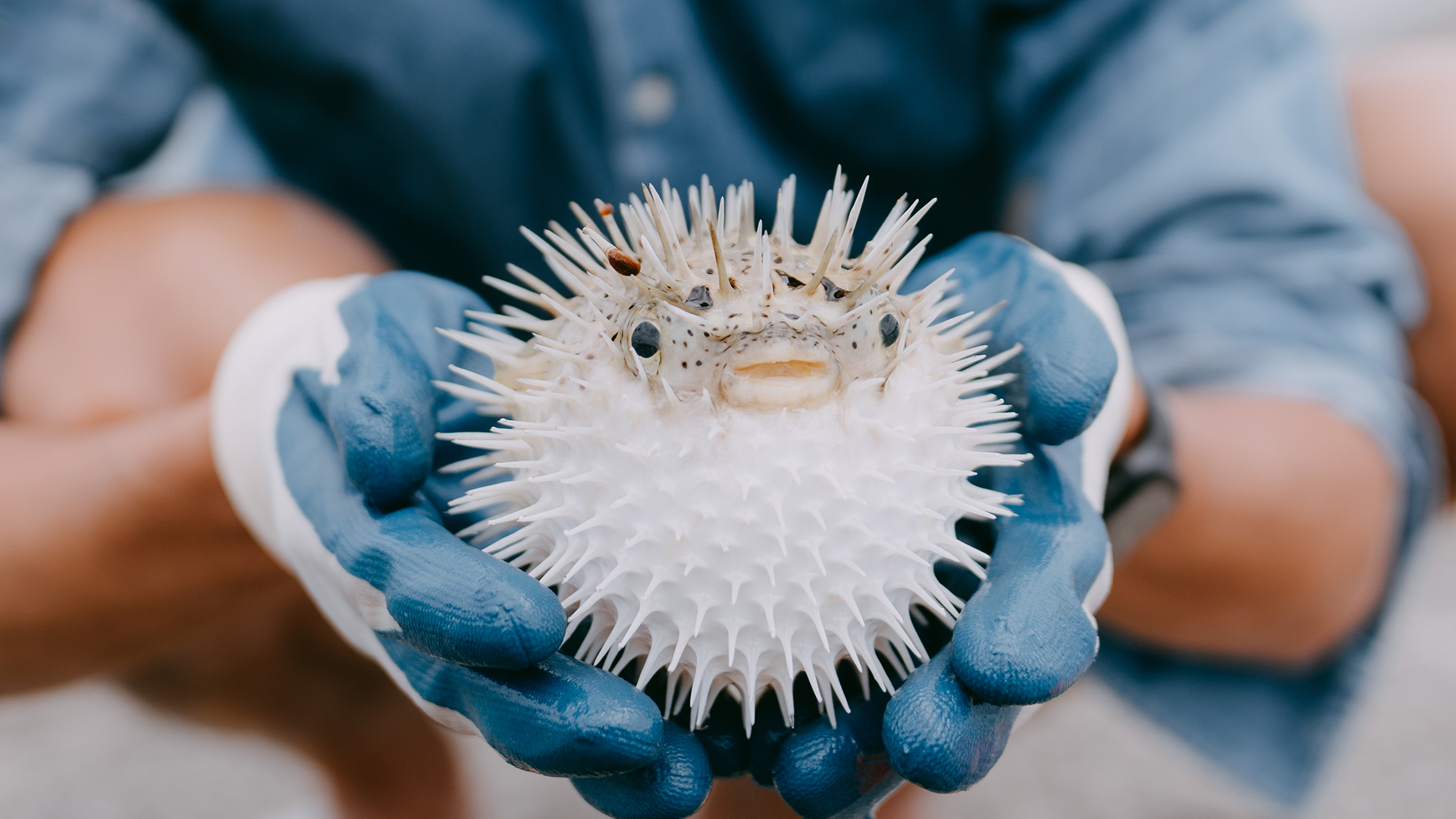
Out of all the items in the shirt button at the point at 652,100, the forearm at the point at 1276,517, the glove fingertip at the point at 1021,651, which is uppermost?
the shirt button at the point at 652,100

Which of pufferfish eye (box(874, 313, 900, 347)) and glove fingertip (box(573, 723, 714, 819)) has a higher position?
pufferfish eye (box(874, 313, 900, 347))

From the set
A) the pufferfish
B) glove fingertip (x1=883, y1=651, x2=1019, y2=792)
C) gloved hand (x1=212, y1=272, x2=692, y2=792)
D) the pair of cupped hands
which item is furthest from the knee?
glove fingertip (x1=883, y1=651, x2=1019, y2=792)

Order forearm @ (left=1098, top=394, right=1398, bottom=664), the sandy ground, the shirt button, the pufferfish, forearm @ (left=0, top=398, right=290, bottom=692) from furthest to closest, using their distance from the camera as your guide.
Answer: the sandy ground
the shirt button
forearm @ (left=1098, top=394, right=1398, bottom=664)
forearm @ (left=0, top=398, right=290, bottom=692)
the pufferfish

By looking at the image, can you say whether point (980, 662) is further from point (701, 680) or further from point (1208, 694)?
point (1208, 694)

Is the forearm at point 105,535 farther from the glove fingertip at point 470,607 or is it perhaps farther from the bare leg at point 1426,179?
the bare leg at point 1426,179

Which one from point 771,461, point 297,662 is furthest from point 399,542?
point 297,662

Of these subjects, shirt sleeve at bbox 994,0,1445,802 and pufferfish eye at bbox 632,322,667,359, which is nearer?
pufferfish eye at bbox 632,322,667,359

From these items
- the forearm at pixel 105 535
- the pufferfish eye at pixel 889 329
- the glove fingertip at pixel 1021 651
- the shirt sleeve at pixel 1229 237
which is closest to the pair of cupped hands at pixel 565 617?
the glove fingertip at pixel 1021 651

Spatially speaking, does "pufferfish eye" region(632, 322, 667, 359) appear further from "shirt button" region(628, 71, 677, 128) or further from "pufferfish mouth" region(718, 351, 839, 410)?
"shirt button" region(628, 71, 677, 128)
